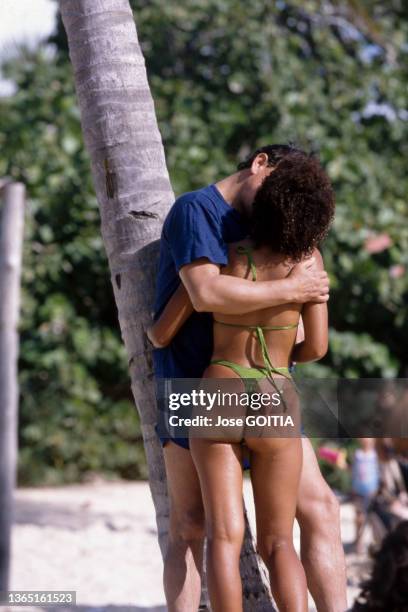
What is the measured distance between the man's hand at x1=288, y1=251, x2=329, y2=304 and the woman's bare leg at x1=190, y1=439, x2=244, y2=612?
20.9 inches

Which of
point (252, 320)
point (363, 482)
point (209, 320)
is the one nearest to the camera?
point (252, 320)

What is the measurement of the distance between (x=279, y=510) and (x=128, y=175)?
135 centimetres

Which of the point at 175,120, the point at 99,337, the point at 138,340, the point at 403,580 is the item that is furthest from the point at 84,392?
the point at 403,580

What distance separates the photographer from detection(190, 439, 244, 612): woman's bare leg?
2.98 metres

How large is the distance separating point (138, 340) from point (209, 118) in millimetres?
8640

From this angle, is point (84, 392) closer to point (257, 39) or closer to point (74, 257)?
point (74, 257)

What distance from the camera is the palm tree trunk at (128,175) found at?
357 centimetres

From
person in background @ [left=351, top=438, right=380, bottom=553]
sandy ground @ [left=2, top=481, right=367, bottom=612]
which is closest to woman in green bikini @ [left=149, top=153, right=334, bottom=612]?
sandy ground @ [left=2, top=481, right=367, bottom=612]

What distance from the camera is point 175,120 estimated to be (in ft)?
37.1

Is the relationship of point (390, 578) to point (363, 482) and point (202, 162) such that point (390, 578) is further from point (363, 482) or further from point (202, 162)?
point (202, 162)

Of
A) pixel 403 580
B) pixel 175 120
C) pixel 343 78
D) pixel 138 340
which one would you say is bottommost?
pixel 403 580

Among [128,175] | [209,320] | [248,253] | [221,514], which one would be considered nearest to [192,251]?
[248,253]

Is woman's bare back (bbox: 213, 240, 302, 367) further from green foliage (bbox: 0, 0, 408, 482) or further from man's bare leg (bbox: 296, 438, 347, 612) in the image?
green foliage (bbox: 0, 0, 408, 482)

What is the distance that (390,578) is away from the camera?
7.43 feet
